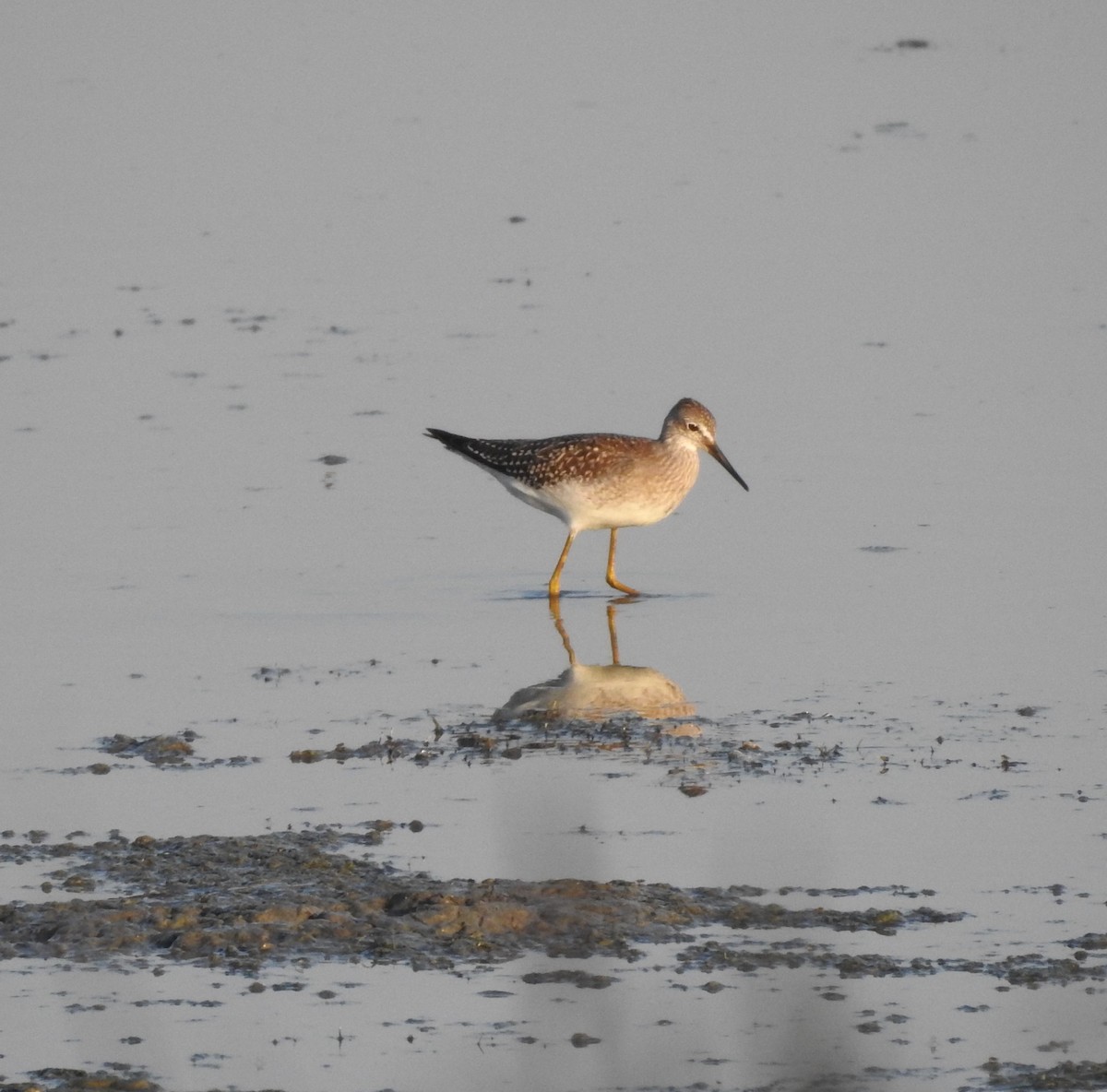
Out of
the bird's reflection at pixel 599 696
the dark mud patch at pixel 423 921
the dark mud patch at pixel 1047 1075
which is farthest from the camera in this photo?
the bird's reflection at pixel 599 696

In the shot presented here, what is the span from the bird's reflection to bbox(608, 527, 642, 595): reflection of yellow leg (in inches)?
52.3

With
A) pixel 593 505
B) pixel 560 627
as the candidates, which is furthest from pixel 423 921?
pixel 593 505

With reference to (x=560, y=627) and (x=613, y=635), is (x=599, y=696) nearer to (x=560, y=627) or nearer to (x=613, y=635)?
(x=613, y=635)

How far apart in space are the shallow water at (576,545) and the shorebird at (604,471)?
36cm

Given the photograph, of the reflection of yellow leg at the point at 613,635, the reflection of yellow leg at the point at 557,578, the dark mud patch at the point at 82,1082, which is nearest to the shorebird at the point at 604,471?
the reflection of yellow leg at the point at 557,578

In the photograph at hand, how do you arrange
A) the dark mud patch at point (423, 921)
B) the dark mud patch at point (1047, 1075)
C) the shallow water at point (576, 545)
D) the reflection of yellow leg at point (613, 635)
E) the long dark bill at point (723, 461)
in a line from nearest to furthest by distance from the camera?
the dark mud patch at point (1047, 1075), the shallow water at point (576, 545), the dark mud patch at point (423, 921), the reflection of yellow leg at point (613, 635), the long dark bill at point (723, 461)

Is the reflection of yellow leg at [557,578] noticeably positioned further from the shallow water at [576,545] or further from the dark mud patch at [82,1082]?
the dark mud patch at [82,1082]

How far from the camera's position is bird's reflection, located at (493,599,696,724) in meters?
9.50

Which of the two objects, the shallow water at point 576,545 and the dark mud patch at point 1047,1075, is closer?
the dark mud patch at point 1047,1075

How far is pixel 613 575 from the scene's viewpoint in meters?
12.2

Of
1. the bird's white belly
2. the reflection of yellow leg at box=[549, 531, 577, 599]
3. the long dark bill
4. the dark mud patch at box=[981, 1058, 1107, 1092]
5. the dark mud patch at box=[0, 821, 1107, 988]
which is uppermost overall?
the long dark bill

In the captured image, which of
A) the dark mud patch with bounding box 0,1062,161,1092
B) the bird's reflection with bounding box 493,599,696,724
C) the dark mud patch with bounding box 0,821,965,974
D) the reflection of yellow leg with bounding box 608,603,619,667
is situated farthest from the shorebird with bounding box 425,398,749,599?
the dark mud patch with bounding box 0,1062,161,1092

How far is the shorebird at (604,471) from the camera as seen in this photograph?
12102mm

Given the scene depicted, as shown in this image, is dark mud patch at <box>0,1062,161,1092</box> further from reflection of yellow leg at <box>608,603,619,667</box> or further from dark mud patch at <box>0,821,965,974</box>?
reflection of yellow leg at <box>608,603,619,667</box>
